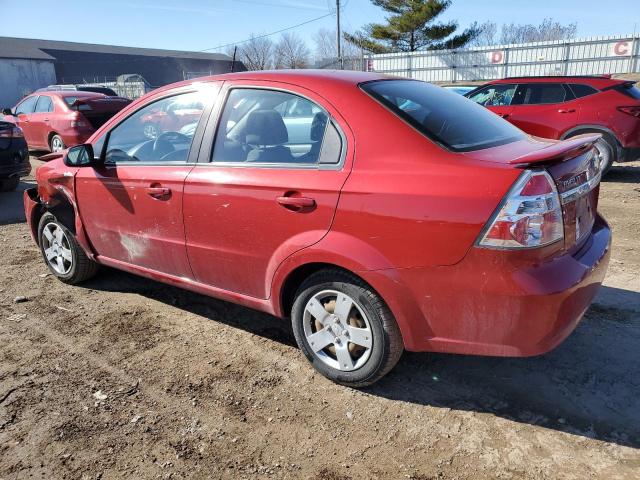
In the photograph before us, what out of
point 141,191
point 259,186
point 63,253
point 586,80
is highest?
Result: point 586,80

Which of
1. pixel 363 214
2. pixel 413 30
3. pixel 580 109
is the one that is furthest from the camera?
pixel 413 30

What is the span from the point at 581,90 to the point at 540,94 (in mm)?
666

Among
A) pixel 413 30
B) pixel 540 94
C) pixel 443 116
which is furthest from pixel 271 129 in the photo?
pixel 413 30

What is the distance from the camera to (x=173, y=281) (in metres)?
3.68

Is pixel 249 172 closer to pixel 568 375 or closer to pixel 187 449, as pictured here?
pixel 187 449

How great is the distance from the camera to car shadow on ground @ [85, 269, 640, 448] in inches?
104

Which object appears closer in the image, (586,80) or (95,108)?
(586,80)

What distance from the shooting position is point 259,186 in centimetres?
295

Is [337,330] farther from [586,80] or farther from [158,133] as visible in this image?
[586,80]

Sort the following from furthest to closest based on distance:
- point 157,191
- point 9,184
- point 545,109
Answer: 1. point 9,184
2. point 545,109
3. point 157,191

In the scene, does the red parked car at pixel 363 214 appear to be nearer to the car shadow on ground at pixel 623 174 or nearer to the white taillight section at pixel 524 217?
the white taillight section at pixel 524 217

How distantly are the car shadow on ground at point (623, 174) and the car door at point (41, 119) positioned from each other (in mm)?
11470

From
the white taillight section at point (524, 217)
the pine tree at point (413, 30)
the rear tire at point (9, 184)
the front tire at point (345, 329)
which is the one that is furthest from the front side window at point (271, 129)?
the pine tree at point (413, 30)

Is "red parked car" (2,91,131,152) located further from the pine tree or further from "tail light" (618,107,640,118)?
the pine tree
